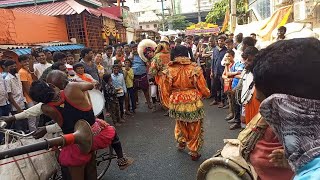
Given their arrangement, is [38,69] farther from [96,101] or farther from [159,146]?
[159,146]

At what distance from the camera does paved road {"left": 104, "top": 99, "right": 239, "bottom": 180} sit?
407 cm

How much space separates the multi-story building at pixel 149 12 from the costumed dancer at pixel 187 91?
44718 millimetres

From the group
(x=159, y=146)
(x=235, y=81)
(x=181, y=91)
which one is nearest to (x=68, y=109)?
(x=181, y=91)

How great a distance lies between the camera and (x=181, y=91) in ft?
14.3

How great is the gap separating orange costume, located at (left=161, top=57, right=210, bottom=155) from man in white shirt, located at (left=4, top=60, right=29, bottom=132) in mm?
2666

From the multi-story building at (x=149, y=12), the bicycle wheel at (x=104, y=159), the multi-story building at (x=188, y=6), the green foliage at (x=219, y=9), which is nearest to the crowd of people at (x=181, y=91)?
the bicycle wheel at (x=104, y=159)

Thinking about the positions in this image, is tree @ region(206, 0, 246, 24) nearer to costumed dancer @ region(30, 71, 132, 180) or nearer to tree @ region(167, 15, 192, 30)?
tree @ region(167, 15, 192, 30)

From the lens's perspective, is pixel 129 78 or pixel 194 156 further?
pixel 129 78

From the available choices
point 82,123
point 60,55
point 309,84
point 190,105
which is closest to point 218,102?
point 190,105

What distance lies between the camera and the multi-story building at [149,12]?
49.9 metres

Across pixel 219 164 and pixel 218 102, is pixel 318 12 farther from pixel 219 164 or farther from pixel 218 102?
pixel 219 164

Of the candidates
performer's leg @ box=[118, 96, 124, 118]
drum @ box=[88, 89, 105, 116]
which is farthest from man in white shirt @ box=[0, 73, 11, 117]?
performer's leg @ box=[118, 96, 124, 118]

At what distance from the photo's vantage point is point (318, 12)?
25.4 ft

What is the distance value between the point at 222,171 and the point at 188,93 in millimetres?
2149
